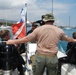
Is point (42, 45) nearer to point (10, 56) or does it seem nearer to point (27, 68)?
point (10, 56)

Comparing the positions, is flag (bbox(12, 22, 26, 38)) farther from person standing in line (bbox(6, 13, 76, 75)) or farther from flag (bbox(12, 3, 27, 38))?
person standing in line (bbox(6, 13, 76, 75))

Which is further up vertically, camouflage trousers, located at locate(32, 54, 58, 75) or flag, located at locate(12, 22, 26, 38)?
flag, located at locate(12, 22, 26, 38)

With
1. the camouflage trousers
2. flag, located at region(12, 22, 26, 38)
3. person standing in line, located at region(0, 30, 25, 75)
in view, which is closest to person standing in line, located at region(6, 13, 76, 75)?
the camouflage trousers

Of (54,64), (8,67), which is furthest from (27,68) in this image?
(54,64)

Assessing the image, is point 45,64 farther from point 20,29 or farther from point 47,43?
point 20,29

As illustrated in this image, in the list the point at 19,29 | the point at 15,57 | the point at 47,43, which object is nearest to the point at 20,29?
the point at 19,29

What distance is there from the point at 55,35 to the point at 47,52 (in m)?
0.33

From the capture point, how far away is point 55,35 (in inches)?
192

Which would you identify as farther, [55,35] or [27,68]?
[27,68]

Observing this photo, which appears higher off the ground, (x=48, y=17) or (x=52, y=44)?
(x=48, y=17)

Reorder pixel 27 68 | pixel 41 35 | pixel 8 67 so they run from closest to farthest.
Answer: pixel 41 35, pixel 8 67, pixel 27 68

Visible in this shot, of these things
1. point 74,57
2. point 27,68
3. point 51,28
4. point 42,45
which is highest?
point 51,28

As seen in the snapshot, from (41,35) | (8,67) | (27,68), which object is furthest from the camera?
(27,68)

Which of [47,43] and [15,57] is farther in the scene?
[15,57]
